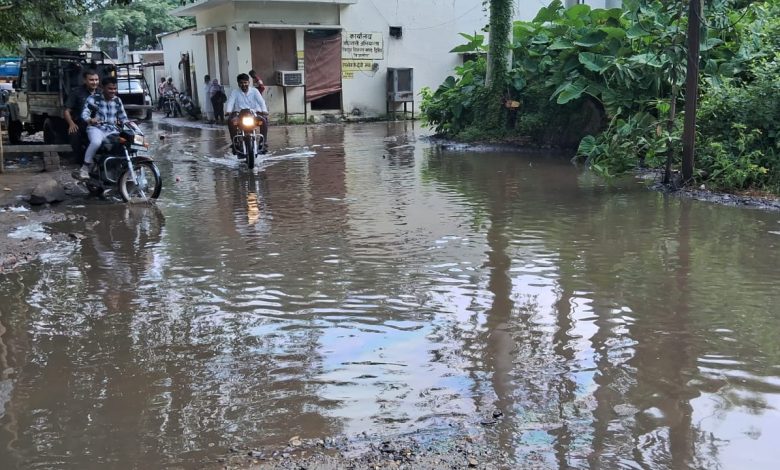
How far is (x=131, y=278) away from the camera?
5.89 meters

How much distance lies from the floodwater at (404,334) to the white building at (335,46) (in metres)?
15.0

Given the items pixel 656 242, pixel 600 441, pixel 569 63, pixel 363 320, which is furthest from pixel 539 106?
pixel 600 441

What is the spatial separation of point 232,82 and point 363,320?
19628 millimetres

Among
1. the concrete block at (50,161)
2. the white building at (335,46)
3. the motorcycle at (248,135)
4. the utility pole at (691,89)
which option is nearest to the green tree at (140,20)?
the white building at (335,46)

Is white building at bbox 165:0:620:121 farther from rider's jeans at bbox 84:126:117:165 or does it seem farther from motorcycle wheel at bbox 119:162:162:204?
motorcycle wheel at bbox 119:162:162:204

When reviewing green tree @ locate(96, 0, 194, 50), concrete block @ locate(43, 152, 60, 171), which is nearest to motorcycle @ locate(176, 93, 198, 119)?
green tree @ locate(96, 0, 194, 50)

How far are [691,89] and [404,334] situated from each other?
19.7ft

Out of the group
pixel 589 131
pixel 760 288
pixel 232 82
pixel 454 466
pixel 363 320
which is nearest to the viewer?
pixel 454 466

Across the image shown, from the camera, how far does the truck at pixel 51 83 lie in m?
13.2

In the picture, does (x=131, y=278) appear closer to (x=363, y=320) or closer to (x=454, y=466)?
(x=363, y=320)

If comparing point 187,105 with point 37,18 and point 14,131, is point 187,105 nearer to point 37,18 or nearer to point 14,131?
point 14,131

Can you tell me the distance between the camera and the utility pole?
8.52 metres

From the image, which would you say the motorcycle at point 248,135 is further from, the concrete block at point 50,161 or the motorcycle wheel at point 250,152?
the concrete block at point 50,161

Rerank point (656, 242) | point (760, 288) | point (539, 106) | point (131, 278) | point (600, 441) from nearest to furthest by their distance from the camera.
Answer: point (600, 441)
point (760, 288)
point (131, 278)
point (656, 242)
point (539, 106)
